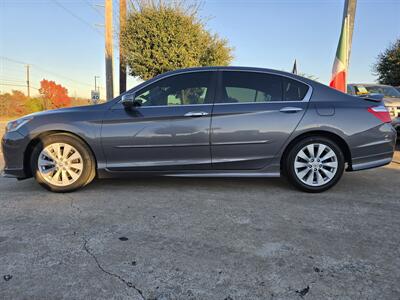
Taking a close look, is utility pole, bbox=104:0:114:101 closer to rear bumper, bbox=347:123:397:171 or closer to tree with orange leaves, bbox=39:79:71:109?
rear bumper, bbox=347:123:397:171

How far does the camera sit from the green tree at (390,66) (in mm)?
18734

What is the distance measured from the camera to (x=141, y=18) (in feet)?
36.9

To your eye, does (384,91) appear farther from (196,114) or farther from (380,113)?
(196,114)

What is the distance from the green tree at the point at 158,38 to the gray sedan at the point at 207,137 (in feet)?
25.2

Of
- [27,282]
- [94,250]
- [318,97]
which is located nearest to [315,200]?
[318,97]

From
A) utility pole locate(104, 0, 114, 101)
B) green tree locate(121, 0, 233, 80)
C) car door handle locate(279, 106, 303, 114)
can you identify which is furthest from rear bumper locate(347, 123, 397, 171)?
utility pole locate(104, 0, 114, 101)

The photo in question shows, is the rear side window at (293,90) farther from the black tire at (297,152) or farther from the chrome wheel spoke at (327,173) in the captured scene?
the chrome wheel spoke at (327,173)

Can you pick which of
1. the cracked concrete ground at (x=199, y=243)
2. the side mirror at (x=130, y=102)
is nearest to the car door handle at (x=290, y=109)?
the cracked concrete ground at (x=199, y=243)

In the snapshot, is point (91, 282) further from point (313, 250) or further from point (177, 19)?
point (177, 19)

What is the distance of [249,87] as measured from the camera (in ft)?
13.4

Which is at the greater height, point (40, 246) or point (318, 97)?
point (318, 97)

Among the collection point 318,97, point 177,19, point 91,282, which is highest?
point 177,19

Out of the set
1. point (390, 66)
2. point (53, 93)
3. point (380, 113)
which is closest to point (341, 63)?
point (380, 113)

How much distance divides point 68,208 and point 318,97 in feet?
10.3
